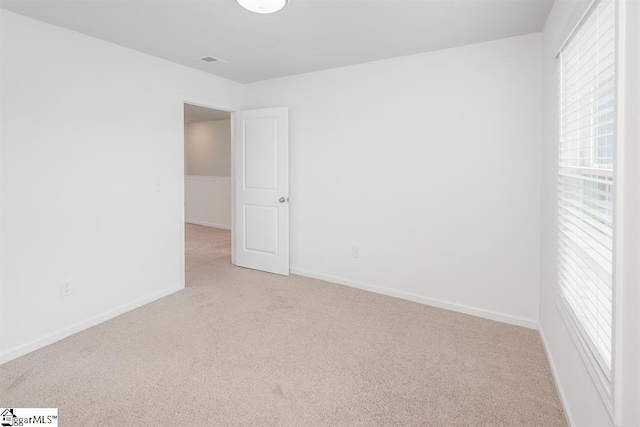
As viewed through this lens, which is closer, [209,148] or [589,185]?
[589,185]

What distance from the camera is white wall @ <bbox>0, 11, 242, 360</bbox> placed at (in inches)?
96.0

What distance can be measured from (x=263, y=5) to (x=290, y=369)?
231cm

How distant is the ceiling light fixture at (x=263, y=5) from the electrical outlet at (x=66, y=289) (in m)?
2.45

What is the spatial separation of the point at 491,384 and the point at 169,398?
187cm

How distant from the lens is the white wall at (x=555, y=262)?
3.28 ft

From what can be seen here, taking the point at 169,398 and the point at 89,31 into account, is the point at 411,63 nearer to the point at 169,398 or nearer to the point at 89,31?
the point at 89,31

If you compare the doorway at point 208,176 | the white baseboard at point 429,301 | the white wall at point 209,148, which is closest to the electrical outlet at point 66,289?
the white baseboard at point 429,301

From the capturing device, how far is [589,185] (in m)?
1.57

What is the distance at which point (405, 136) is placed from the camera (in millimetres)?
3412

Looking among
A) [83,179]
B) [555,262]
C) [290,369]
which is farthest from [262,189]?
[555,262]

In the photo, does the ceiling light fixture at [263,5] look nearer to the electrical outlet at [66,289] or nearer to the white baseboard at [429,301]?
the electrical outlet at [66,289]

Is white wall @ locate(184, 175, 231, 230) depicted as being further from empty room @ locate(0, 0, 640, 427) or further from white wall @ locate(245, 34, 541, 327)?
white wall @ locate(245, 34, 541, 327)

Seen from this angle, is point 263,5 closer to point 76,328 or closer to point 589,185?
point 589,185

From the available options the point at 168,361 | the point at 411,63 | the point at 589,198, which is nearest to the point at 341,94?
the point at 411,63
